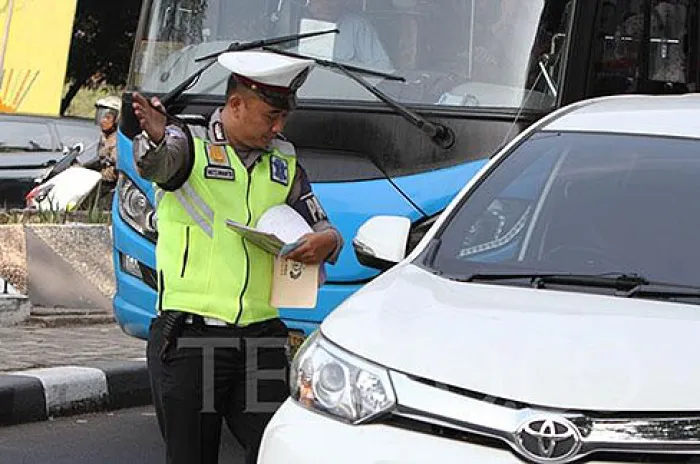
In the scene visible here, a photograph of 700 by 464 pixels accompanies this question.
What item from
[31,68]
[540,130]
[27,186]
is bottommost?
[27,186]

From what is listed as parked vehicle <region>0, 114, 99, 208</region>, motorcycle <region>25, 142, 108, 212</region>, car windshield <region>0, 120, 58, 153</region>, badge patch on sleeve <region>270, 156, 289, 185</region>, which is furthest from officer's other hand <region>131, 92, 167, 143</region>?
car windshield <region>0, 120, 58, 153</region>

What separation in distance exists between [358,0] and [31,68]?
10839 mm

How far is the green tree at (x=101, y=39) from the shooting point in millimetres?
35438

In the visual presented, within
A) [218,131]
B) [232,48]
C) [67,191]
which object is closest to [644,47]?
[232,48]

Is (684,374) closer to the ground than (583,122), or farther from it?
closer to the ground

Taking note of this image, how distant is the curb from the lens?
7.96 m

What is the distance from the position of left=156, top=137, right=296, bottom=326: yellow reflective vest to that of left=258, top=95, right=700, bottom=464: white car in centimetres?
39

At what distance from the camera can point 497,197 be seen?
521cm

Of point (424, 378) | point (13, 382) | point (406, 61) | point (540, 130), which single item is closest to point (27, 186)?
point (13, 382)

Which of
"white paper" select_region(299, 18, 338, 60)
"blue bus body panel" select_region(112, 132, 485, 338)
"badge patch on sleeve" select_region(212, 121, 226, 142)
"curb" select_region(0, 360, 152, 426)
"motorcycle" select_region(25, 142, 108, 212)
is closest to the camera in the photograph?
"badge patch on sleeve" select_region(212, 121, 226, 142)

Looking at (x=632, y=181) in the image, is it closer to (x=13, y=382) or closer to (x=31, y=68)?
(x=13, y=382)

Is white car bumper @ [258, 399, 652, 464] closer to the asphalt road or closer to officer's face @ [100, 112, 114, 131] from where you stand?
the asphalt road

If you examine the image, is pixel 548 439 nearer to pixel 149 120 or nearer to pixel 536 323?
pixel 536 323

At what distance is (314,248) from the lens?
4.81m
